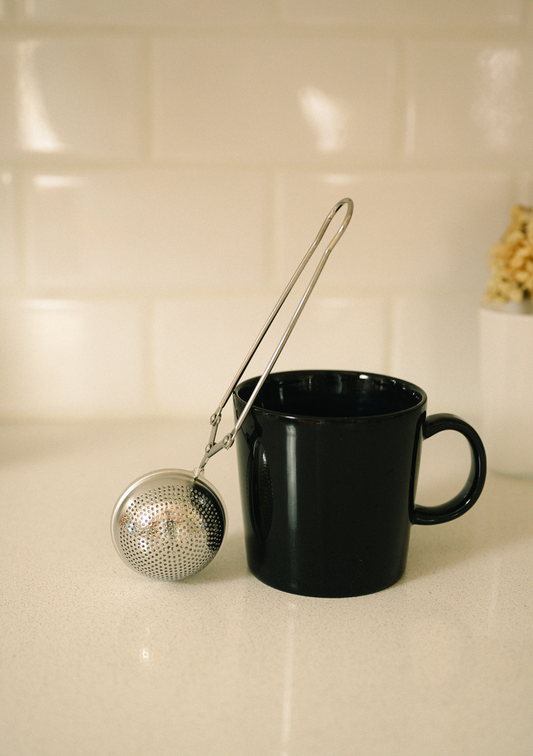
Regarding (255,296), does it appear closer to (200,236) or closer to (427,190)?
(200,236)

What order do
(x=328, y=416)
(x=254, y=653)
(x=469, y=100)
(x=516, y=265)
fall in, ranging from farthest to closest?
(x=469, y=100)
(x=516, y=265)
(x=328, y=416)
(x=254, y=653)

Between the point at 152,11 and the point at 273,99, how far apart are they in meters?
0.14

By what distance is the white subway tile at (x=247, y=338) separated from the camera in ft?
2.50

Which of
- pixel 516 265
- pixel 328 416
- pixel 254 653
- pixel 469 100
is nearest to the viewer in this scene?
pixel 254 653

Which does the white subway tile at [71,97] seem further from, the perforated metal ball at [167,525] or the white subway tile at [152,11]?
the perforated metal ball at [167,525]

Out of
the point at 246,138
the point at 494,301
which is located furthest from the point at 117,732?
the point at 246,138

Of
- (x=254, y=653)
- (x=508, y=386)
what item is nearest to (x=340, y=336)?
(x=508, y=386)

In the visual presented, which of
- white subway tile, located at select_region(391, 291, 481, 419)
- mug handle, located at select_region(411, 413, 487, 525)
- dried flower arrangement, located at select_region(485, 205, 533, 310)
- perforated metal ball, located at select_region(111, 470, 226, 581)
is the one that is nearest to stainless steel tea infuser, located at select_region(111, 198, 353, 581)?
perforated metal ball, located at select_region(111, 470, 226, 581)

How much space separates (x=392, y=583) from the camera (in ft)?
1.46

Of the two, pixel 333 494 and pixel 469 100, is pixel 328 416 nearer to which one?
pixel 333 494

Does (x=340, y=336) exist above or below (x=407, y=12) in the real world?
below

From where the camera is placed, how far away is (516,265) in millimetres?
607

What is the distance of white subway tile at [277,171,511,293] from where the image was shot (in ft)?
2.42

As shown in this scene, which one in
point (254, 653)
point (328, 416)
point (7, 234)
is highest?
point (7, 234)
